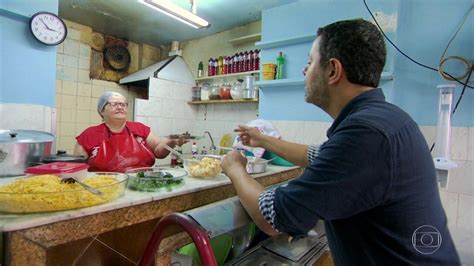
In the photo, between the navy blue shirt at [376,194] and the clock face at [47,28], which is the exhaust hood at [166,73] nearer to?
the clock face at [47,28]

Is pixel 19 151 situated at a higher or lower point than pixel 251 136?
lower

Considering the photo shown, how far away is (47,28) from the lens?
6.81 feet

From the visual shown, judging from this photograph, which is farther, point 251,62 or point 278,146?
point 251,62

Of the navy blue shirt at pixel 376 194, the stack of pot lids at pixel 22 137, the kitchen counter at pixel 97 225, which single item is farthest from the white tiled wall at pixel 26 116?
the navy blue shirt at pixel 376 194

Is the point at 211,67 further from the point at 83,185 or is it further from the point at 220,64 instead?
the point at 83,185

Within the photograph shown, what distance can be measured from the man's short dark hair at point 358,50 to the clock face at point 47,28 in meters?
2.22

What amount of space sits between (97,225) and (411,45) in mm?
2203

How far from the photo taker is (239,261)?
46.0 inches

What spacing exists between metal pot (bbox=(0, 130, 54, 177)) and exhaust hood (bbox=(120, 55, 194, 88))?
2.44m

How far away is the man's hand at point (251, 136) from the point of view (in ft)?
4.75

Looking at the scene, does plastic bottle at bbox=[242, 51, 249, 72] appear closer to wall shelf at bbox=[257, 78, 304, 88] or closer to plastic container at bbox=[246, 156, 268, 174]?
wall shelf at bbox=[257, 78, 304, 88]

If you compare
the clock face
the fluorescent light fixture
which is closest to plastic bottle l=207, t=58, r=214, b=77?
the fluorescent light fixture

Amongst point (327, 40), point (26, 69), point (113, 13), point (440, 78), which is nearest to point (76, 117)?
point (113, 13)

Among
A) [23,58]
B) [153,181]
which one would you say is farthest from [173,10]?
[153,181]
